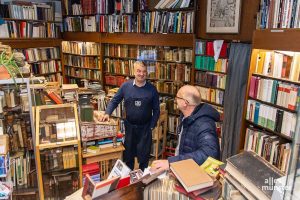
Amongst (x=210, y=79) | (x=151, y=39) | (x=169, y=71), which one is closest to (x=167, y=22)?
(x=151, y=39)

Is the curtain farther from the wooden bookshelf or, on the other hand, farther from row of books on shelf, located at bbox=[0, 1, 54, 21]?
row of books on shelf, located at bbox=[0, 1, 54, 21]

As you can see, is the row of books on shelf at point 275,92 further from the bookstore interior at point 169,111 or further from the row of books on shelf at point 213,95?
the row of books on shelf at point 213,95

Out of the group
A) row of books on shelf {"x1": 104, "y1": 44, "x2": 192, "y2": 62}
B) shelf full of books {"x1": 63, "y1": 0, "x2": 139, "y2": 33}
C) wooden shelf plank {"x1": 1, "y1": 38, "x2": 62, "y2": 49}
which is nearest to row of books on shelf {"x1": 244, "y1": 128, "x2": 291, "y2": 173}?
row of books on shelf {"x1": 104, "y1": 44, "x2": 192, "y2": 62}

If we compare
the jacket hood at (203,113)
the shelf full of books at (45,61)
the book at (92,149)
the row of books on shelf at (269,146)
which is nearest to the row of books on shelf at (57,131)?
the book at (92,149)

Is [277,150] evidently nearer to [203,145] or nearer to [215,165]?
[203,145]

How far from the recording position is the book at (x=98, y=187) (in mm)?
1207

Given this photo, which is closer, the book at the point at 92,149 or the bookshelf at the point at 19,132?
the bookshelf at the point at 19,132

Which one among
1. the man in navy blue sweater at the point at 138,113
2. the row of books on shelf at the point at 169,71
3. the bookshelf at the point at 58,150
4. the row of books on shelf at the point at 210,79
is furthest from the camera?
the row of books on shelf at the point at 169,71

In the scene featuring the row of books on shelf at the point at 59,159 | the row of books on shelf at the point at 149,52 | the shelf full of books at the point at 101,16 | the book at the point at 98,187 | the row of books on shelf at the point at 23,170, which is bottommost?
the row of books on shelf at the point at 23,170

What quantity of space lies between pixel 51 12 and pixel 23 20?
2.56 ft

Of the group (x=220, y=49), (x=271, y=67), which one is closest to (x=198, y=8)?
(x=220, y=49)

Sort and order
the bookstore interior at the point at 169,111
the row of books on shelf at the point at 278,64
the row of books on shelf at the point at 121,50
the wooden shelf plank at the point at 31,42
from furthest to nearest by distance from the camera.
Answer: the wooden shelf plank at the point at 31,42 → the row of books on shelf at the point at 121,50 → the row of books on shelf at the point at 278,64 → the bookstore interior at the point at 169,111

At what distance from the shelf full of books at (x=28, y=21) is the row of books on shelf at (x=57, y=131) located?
3.93 meters

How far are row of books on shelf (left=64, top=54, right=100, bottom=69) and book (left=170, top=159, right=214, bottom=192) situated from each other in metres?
5.09
